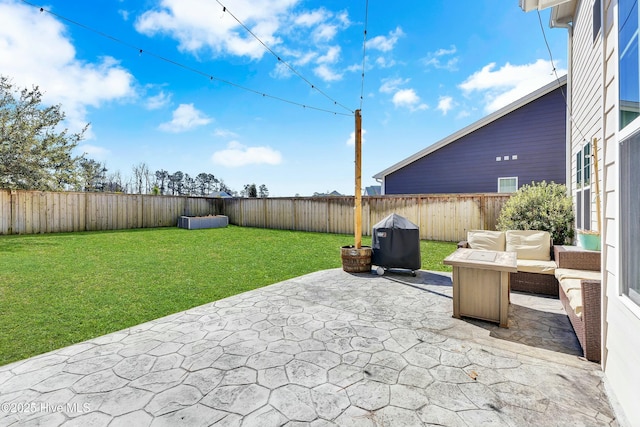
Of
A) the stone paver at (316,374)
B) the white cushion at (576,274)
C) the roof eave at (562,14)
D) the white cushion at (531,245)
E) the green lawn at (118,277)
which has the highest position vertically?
the roof eave at (562,14)

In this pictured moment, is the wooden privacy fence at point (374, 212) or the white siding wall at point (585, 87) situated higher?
the white siding wall at point (585, 87)

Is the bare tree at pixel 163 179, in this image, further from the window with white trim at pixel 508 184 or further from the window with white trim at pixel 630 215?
the window with white trim at pixel 630 215

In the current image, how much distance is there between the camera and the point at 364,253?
5152 millimetres

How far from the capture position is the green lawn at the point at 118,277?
2.91 meters

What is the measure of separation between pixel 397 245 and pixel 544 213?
10.9ft

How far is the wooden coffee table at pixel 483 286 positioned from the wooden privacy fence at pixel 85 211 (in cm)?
1441

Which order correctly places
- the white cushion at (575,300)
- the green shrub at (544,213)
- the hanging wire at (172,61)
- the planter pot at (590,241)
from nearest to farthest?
the white cushion at (575,300) < the planter pot at (590,241) < the hanging wire at (172,61) < the green shrub at (544,213)

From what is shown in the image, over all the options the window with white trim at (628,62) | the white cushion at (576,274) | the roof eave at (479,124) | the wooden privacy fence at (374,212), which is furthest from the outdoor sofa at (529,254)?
the roof eave at (479,124)

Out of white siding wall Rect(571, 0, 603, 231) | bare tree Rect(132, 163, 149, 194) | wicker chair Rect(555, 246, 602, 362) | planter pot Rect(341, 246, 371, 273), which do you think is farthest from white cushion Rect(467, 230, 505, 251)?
bare tree Rect(132, 163, 149, 194)

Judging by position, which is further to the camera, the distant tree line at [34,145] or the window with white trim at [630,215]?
the distant tree line at [34,145]

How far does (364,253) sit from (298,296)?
5.87 feet

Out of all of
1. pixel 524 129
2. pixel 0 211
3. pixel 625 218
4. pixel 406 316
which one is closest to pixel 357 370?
pixel 406 316

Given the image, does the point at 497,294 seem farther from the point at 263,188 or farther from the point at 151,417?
the point at 263,188

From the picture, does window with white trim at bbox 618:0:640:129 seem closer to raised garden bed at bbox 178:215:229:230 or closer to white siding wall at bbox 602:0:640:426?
white siding wall at bbox 602:0:640:426
